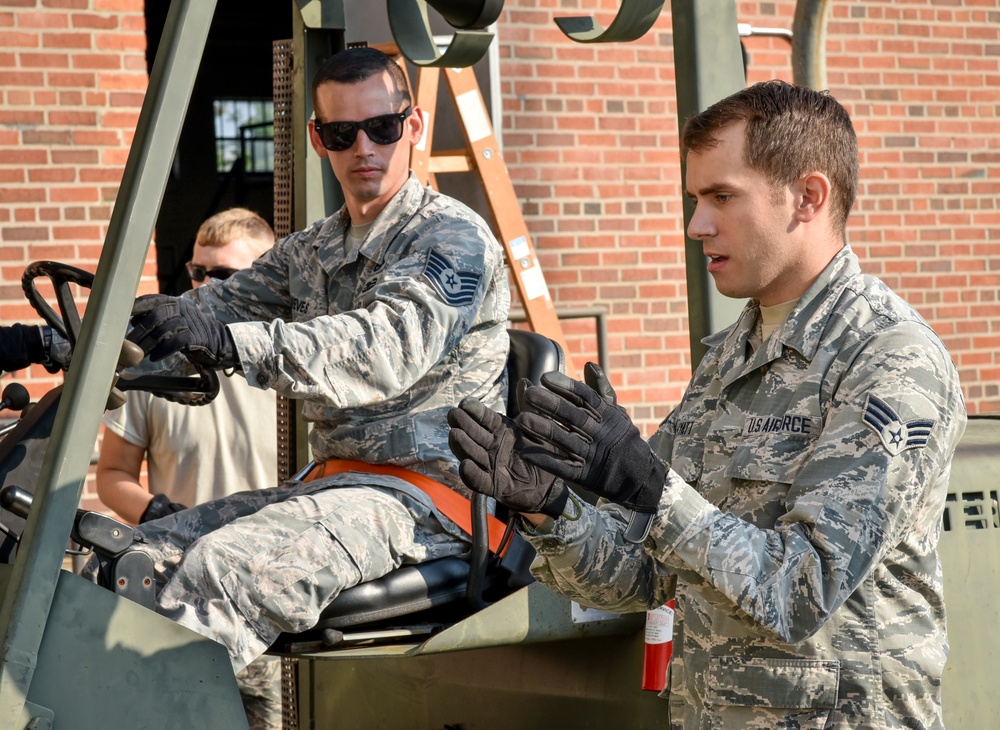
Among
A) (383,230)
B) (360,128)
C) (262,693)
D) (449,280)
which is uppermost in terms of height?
(360,128)

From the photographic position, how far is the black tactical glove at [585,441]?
162 centimetres

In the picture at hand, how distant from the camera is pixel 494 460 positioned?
167cm

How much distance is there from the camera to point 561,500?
5.75ft

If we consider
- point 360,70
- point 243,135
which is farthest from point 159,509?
point 243,135

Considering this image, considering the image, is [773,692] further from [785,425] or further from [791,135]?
[791,135]

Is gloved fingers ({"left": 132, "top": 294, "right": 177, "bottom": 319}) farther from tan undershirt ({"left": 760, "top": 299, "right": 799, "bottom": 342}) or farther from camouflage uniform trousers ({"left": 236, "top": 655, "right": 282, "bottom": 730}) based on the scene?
camouflage uniform trousers ({"left": 236, "top": 655, "right": 282, "bottom": 730})

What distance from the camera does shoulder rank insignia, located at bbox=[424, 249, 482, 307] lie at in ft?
9.03

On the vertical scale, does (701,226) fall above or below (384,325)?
above

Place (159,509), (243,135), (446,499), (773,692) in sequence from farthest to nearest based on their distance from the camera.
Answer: (243,135), (159,509), (446,499), (773,692)

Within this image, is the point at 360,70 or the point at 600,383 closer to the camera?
the point at 600,383

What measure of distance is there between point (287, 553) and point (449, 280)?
0.67 m

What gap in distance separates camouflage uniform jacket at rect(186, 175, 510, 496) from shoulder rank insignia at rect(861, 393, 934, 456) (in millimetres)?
1174

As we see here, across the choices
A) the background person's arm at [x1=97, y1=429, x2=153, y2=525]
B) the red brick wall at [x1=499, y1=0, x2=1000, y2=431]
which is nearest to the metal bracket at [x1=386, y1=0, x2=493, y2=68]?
the background person's arm at [x1=97, y1=429, x2=153, y2=525]

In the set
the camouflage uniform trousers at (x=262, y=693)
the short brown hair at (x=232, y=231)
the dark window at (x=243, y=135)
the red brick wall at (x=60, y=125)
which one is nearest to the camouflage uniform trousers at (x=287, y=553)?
the camouflage uniform trousers at (x=262, y=693)
